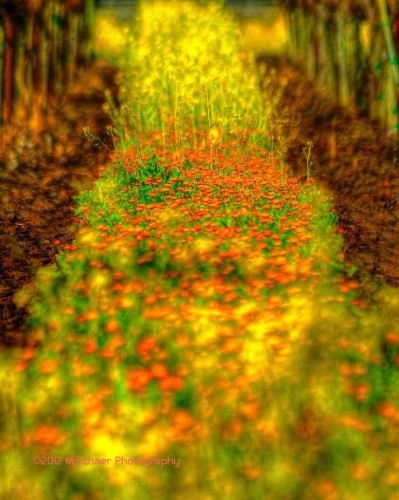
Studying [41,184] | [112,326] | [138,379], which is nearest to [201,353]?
[138,379]

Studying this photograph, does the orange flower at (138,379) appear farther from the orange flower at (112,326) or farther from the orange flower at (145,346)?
the orange flower at (112,326)

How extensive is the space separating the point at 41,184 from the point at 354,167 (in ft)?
10.8

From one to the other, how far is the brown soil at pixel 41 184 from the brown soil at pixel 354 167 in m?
2.32

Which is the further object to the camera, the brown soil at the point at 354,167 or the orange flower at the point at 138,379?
the brown soil at the point at 354,167

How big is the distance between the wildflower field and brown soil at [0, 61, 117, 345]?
20 centimetres

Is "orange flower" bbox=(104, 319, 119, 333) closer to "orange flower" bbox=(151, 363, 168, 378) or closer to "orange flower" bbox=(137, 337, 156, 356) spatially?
"orange flower" bbox=(137, 337, 156, 356)

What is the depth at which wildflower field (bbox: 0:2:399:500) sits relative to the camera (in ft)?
9.05

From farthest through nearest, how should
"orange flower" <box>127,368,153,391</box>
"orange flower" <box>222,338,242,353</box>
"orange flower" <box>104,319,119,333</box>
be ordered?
"orange flower" <box>104,319,119,333</box>, "orange flower" <box>222,338,242,353</box>, "orange flower" <box>127,368,153,391</box>

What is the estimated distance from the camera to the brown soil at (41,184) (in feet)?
15.7

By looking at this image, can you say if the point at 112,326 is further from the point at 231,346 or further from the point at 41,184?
the point at 41,184

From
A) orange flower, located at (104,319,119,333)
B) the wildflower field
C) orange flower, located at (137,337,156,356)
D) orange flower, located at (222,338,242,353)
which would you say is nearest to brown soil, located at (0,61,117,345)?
the wildflower field

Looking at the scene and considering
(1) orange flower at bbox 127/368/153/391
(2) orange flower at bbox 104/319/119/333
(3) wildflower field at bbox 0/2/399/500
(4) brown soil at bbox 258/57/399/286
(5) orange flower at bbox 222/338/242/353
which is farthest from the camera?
(4) brown soil at bbox 258/57/399/286

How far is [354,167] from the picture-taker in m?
6.77

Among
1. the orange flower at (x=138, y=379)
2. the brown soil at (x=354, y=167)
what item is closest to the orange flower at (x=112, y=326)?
the orange flower at (x=138, y=379)
